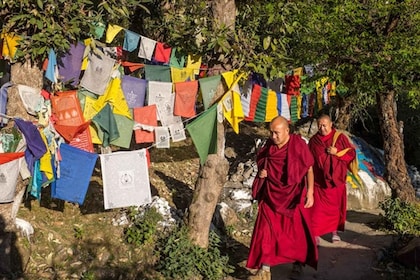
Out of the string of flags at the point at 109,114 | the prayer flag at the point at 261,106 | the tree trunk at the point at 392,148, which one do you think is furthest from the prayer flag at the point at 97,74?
the tree trunk at the point at 392,148

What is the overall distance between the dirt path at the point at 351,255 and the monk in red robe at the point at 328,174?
33 centimetres

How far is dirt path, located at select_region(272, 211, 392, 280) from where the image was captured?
6395mm

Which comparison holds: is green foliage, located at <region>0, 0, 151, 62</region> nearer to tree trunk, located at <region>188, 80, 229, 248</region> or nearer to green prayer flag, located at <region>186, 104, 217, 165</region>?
green prayer flag, located at <region>186, 104, 217, 165</region>

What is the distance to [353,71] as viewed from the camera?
7812 millimetres

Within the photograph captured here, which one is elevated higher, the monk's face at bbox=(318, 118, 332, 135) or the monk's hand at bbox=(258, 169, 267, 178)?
the monk's face at bbox=(318, 118, 332, 135)

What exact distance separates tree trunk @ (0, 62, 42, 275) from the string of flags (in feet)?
0.23

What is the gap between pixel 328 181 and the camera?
7488 mm

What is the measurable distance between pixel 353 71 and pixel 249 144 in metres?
4.97

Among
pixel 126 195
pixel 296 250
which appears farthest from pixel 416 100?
pixel 126 195

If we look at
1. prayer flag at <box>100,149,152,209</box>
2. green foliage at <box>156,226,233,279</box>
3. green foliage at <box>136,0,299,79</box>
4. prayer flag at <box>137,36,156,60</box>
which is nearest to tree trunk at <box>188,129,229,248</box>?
green foliage at <box>156,226,233,279</box>

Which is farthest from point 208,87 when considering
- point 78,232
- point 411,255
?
point 411,255

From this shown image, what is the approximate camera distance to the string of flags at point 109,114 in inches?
215

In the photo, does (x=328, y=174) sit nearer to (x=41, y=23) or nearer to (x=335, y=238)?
(x=335, y=238)

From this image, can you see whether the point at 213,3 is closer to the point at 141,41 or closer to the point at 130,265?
the point at 141,41
